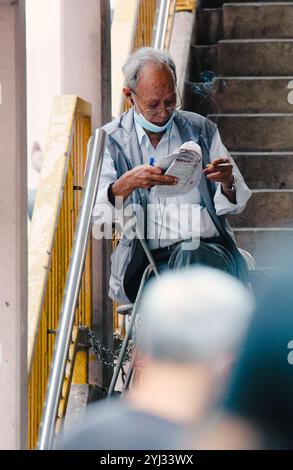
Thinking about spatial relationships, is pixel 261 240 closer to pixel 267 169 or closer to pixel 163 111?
pixel 267 169

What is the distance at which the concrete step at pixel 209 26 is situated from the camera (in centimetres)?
1115

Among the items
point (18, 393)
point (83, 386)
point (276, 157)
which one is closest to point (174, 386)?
point (18, 393)

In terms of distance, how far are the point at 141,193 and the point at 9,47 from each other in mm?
984

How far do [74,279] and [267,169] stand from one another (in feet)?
10.2

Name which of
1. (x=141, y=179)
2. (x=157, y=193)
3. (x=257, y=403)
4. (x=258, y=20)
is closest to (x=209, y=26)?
(x=258, y=20)

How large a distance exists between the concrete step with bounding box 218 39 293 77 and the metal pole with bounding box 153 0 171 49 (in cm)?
93

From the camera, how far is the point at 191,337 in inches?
135

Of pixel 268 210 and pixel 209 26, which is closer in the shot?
pixel 268 210

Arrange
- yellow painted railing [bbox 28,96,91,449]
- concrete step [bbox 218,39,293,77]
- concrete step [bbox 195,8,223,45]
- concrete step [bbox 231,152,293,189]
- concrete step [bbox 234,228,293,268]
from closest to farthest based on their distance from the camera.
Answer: yellow painted railing [bbox 28,96,91,449] → concrete step [bbox 234,228,293,268] → concrete step [bbox 231,152,293,189] → concrete step [bbox 218,39,293,77] → concrete step [bbox 195,8,223,45]

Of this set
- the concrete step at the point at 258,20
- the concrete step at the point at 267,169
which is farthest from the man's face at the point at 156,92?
the concrete step at the point at 258,20

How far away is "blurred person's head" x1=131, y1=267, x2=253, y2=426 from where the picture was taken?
3287 millimetres

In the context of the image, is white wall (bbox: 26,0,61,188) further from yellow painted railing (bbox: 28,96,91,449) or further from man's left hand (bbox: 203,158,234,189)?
man's left hand (bbox: 203,158,234,189)

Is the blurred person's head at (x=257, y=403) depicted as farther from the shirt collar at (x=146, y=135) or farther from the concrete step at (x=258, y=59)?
the concrete step at (x=258, y=59)

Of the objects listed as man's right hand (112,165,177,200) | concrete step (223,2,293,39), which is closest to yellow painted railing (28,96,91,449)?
man's right hand (112,165,177,200)
